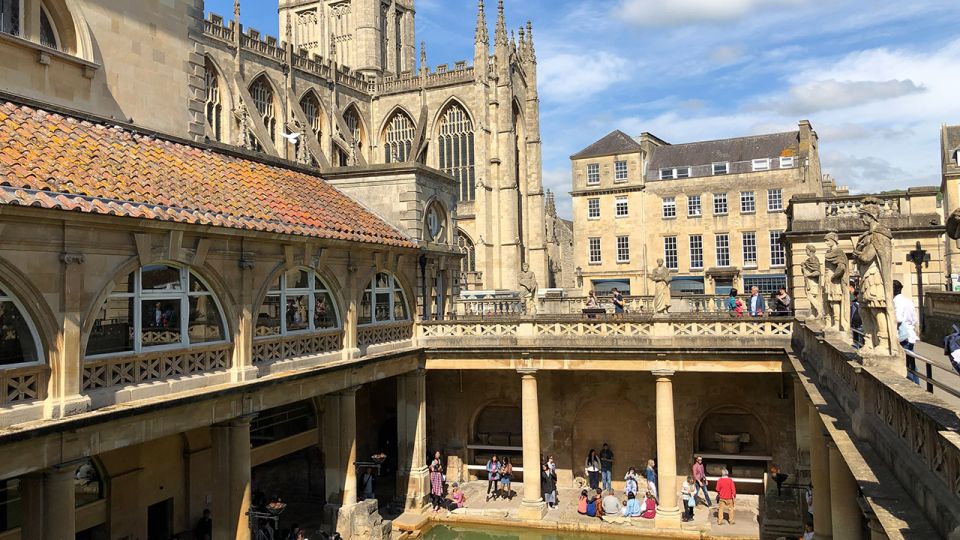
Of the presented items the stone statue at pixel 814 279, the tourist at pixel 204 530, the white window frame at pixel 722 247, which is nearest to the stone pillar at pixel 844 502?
the stone statue at pixel 814 279

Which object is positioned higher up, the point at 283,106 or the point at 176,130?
the point at 283,106

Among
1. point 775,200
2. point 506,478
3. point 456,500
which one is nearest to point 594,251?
point 775,200

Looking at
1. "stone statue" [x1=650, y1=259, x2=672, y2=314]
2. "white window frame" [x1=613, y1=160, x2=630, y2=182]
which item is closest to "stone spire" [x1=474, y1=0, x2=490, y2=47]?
"white window frame" [x1=613, y1=160, x2=630, y2=182]

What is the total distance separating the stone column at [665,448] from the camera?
22422 millimetres

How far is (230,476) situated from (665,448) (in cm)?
1352

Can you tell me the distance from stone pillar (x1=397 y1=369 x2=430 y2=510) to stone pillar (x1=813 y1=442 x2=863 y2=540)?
51.3 ft

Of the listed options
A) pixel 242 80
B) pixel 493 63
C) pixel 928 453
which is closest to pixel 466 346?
pixel 928 453

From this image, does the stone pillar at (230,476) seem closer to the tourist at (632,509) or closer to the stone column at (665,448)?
the tourist at (632,509)

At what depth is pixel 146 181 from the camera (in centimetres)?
1409

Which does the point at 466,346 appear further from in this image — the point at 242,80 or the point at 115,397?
the point at 242,80

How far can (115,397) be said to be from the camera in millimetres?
12234

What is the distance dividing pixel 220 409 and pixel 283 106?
32919mm

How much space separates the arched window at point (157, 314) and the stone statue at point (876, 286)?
467 inches

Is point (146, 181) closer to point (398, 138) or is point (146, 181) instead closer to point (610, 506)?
point (610, 506)
